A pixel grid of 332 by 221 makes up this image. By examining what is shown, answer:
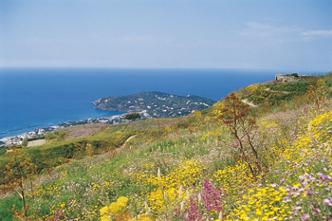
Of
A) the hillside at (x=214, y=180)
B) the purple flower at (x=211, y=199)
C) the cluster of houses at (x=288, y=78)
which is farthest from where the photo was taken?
the cluster of houses at (x=288, y=78)

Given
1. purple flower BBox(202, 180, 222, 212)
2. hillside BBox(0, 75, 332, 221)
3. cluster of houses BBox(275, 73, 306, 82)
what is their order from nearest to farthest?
1. hillside BBox(0, 75, 332, 221)
2. purple flower BBox(202, 180, 222, 212)
3. cluster of houses BBox(275, 73, 306, 82)

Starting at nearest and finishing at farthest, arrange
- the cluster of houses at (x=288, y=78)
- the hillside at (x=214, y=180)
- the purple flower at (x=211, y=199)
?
the hillside at (x=214, y=180)
the purple flower at (x=211, y=199)
the cluster of houses at (x=288, y=78)

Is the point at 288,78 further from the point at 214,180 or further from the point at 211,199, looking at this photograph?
the point at 211,199

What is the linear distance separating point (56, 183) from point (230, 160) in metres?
7.48

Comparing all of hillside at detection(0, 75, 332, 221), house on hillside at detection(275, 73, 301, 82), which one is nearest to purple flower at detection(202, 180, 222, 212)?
hillside at detection(0, 75, 332, 221)

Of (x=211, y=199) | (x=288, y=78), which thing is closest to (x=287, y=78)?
(x=288, y=78)

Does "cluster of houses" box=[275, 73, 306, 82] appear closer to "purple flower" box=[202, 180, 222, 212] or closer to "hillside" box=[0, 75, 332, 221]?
"hillside" box=[0, 75, 332, 221]

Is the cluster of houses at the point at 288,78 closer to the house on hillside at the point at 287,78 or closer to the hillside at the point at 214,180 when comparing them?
the house on hillside at the point at 287,78

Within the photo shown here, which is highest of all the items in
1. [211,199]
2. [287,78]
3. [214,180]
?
[211,199]

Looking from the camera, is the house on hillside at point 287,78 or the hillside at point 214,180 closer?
the hillside at point 214,180

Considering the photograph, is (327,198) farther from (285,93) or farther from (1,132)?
(1,132)

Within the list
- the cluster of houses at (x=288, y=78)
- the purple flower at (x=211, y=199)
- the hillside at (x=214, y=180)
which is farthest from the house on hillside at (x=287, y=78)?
the purple flower at (x=211, y=199)

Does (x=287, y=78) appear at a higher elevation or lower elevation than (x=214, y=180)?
lower

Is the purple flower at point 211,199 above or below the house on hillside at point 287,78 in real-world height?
above
